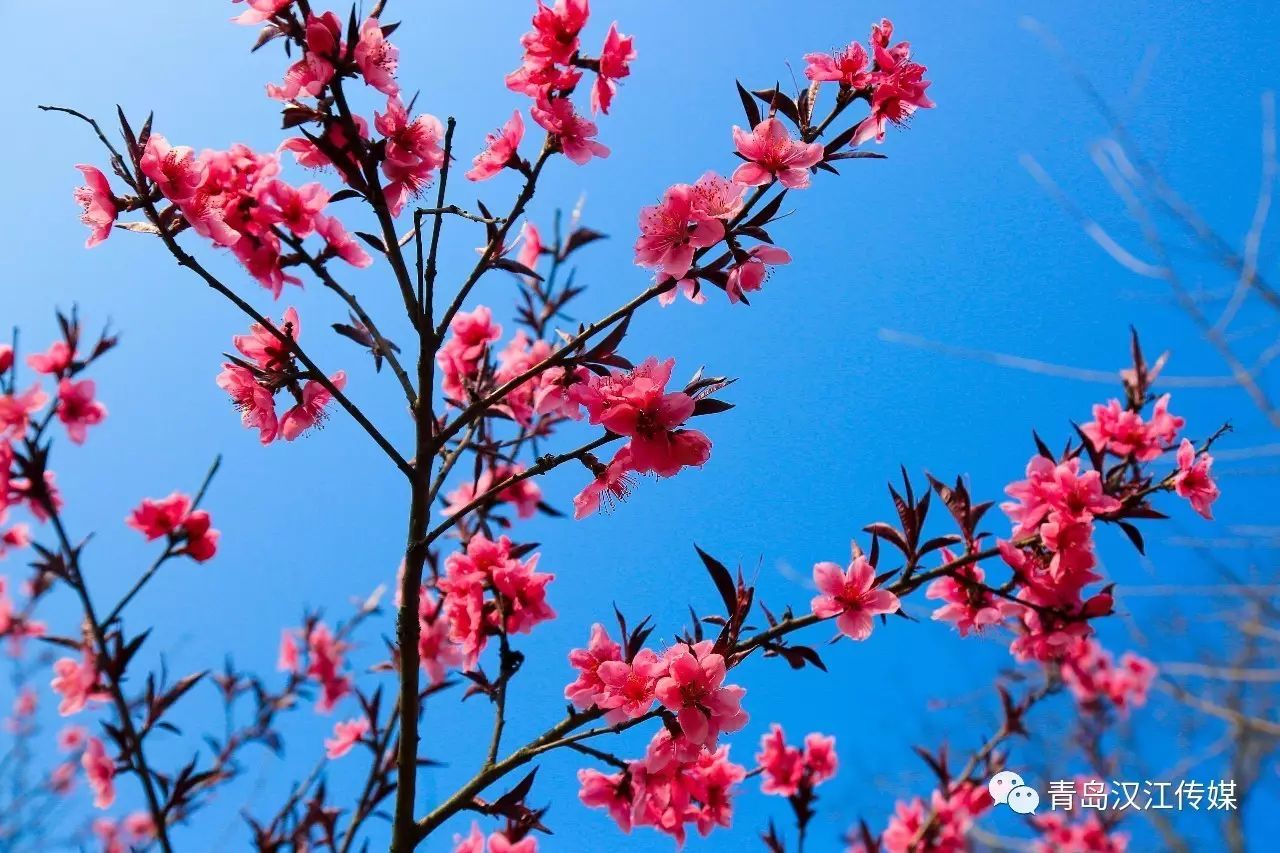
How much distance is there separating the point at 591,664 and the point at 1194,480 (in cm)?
160

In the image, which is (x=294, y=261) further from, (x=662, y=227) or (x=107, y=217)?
(x=662, y=227)

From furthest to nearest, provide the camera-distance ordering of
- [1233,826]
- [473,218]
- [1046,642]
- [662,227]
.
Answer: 1. [1233,826]
2. [1046,642]
3. [662,227]
4. [473,218]

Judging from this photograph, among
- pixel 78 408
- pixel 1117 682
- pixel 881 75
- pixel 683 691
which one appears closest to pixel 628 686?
pixel 683 691

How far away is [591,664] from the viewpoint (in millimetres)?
1698

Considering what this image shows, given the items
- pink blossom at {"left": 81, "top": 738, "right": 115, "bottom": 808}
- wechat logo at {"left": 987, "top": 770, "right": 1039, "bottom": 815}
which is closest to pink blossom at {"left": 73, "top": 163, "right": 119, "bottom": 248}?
pink blossom at {"left": 81, "top": 738, "right": 115, "bottom": 808}

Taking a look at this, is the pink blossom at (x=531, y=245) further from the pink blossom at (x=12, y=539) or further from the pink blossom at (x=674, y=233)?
the pink blossom at (x=12, y=539)

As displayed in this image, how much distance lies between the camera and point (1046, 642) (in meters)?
1.98

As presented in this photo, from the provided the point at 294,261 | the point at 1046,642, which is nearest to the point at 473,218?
the point at 294,261

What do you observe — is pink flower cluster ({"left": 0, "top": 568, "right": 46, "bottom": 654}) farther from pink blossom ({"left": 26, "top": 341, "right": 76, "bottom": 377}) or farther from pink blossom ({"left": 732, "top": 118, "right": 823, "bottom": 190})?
pink blossom ({"left": 732, "top": 118, "right": 823, "bottom": 190})

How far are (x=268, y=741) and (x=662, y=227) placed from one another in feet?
9.09

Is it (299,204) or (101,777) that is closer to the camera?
(299,204)

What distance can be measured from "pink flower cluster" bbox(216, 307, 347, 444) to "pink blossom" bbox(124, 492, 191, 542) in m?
1.01

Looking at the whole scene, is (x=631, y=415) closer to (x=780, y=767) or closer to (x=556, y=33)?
(x=556, y=33)

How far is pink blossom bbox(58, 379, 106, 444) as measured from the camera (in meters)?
2.80
